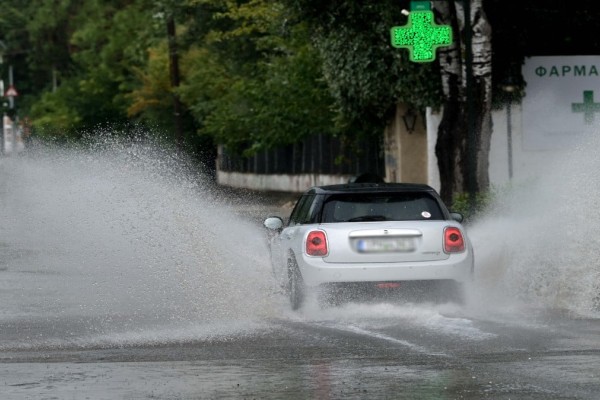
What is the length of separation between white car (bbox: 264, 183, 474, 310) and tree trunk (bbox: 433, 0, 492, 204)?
11.0 m

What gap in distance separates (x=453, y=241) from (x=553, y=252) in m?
2.34

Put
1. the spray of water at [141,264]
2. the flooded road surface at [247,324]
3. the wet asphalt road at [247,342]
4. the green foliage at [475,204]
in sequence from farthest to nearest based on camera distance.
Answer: the green foliage at [475,204], the spray of water at [141,264], the flooded road surface at [247,324], the wet asphalt road at [247,342]

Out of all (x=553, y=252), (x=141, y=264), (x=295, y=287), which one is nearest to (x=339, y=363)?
(x=295, y=287)

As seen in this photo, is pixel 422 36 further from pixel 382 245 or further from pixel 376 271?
pixel 376 271

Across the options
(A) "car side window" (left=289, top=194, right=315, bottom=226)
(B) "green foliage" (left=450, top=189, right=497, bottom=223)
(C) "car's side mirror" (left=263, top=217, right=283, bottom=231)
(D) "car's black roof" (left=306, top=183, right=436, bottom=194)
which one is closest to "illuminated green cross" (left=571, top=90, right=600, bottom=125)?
(B) "green foliage" (left=450, top=189, right=497, bottom=223)

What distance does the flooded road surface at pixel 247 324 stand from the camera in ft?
Result: 31.8

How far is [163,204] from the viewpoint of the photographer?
19422 millimetres

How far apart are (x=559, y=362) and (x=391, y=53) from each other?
22791mm

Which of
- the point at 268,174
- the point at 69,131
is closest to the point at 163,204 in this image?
the point at 268,174

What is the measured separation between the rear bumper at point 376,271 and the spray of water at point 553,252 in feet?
2.91

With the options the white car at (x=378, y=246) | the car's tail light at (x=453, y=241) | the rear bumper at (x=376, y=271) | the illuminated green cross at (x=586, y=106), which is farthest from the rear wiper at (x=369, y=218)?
the illuminated green cross at (x=586, y=106)

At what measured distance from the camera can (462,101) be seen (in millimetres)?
26875

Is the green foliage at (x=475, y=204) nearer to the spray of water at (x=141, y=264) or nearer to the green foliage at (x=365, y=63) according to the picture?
the spray of water at (x=141, y=264)

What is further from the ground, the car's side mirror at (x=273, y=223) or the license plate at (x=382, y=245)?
→ the car's side mirror at (x=273, y=223)
